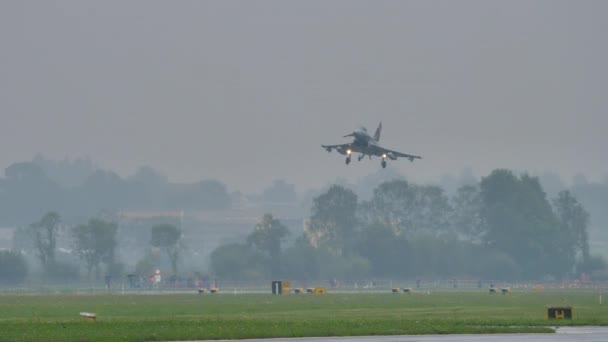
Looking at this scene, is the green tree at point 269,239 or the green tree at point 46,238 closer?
the green tree at point 46,238

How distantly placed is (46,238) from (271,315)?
9969cm

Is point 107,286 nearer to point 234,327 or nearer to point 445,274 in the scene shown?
point 445,274

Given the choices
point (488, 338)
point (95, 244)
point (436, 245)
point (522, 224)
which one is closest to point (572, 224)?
point (522, 224)

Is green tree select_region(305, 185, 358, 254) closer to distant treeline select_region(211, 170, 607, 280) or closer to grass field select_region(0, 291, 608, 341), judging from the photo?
distant treeline select_region(211, 170, 607, 280)

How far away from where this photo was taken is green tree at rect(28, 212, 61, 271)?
550ft

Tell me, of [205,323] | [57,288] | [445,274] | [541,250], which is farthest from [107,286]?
[205,323]

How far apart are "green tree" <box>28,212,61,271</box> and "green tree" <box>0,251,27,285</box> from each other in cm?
762

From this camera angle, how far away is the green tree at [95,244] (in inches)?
6594

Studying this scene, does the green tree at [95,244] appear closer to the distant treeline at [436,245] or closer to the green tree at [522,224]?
the distant treeline at [436,245]

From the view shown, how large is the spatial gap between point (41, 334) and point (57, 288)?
282 ft

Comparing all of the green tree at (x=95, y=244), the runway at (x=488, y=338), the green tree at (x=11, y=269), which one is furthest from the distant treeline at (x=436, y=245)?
the runway at (x=488, y=338)

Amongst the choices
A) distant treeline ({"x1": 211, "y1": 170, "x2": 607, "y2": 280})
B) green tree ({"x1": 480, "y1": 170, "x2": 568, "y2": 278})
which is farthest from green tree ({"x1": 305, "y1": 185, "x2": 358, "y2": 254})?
green tree ({"x1": 480, "y1": 170, "x2": 568, "y2": 278})

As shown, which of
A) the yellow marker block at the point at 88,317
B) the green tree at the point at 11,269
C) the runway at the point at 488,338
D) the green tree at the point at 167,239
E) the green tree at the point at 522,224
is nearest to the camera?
the runway at the point at 488,338

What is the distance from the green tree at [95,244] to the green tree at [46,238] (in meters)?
3.01
